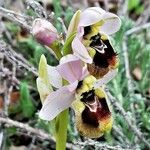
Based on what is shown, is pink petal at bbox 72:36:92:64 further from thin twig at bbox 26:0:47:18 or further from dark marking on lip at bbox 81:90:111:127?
thin twig at bbox 26:0:47:18

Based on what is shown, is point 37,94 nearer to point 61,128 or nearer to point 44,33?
point 61,128

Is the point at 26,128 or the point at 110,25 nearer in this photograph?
the point at 110,25

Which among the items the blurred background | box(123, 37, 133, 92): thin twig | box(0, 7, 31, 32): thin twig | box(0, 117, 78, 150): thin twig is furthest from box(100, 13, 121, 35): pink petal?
box(123, 37, 133, 92): thin twig

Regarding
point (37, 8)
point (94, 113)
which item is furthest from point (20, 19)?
point (94, 113)

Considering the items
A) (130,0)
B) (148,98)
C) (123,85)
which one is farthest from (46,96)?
(130,0)

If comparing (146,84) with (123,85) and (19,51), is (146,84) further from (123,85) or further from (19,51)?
(19,51)
